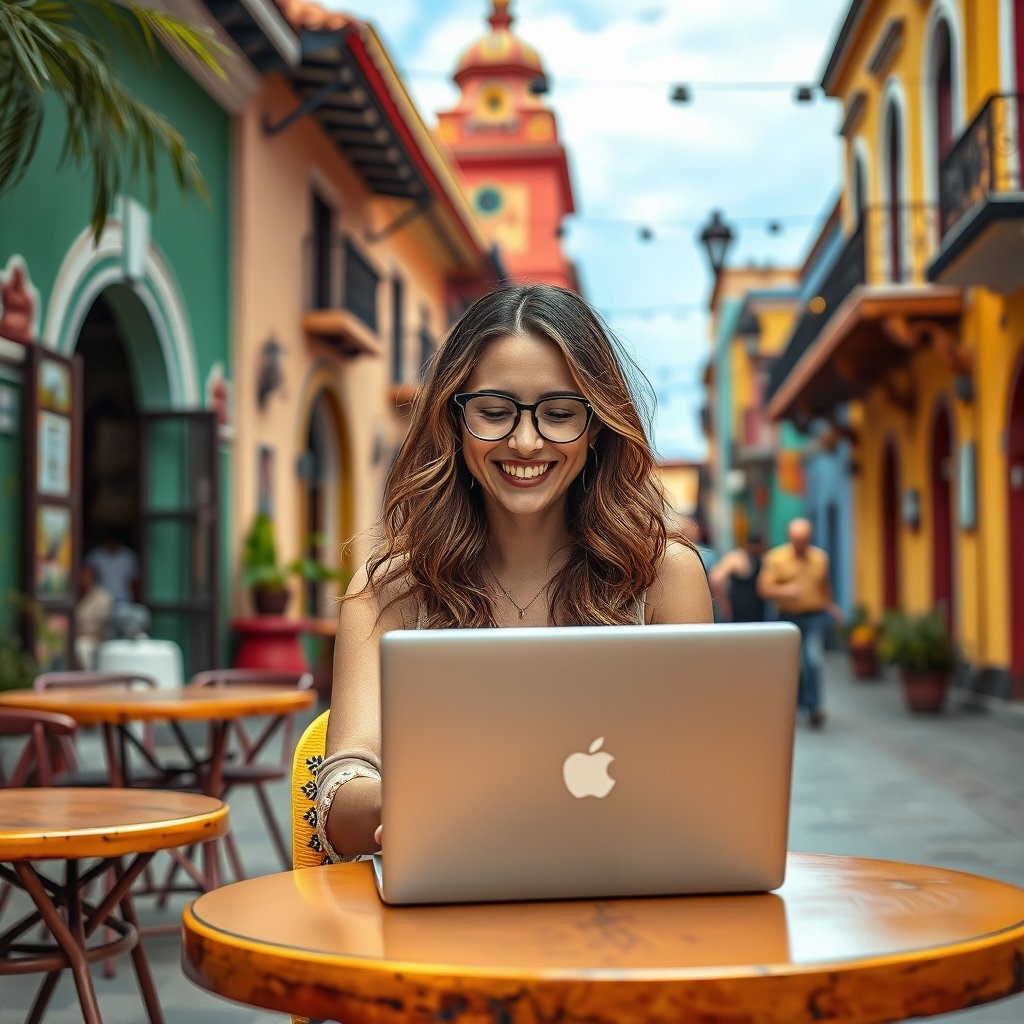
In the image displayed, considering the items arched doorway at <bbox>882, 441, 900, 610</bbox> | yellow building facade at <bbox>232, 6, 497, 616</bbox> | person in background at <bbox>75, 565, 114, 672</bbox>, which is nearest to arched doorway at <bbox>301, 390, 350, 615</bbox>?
yellow building facade at <bbox>232, 6, 497, 616</bbox>

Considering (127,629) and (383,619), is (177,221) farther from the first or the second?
(383,619)

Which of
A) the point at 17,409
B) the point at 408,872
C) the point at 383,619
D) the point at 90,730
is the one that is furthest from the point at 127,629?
the point at 408,872

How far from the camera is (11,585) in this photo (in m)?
7.28

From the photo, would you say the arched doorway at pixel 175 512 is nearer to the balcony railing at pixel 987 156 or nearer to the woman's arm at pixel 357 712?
the balcony railing at pixel 987 156

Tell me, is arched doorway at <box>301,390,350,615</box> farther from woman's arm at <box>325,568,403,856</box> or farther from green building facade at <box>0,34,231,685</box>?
woman's arm at <box>325,568,403,856</box>

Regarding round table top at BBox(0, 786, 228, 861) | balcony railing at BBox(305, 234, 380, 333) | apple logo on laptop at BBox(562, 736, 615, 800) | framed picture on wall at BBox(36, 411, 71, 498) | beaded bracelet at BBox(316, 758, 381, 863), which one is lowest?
round table top at BBox(0, 786, 228, 861)

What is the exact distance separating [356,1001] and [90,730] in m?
7.65

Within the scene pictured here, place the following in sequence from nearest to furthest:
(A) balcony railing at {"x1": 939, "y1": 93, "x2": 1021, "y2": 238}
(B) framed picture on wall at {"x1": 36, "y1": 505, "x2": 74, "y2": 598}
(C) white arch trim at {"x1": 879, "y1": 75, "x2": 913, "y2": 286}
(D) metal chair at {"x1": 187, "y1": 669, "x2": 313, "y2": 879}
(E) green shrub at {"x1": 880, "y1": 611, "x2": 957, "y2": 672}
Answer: (D) metal chair at {"x1": 187, "y1": 669, "x2": 313, "y2": 879} → (B) framed picture on wall at {"x1": 36, "y1": 505, "x2": 74, "y2": 598} → (A) balcony railing at {"x1": 939, "y1": 93, "x2": 1021, "y2": 238} → (E) green shrub at {"x1": 880, "y1": 611, "x2": 957, "y2": 672} → (C) white arch trim at {"x1": 879, "y1": 75, "x2": 913, "y2": 286}

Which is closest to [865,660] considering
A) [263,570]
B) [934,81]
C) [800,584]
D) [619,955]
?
[800,584]

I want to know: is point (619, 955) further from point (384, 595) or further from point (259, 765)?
point (259, 765)

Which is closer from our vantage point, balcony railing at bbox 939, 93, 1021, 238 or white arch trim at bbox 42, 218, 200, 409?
white arch trim at bbox 42, 218, 200, 409

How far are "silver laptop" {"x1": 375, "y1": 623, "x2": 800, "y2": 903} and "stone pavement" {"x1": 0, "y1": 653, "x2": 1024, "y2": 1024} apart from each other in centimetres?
215

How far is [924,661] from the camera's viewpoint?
11.7 meters

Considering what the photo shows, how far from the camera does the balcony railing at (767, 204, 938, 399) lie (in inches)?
530
